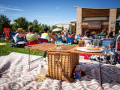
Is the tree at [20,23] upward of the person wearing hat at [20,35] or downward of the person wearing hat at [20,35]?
upward

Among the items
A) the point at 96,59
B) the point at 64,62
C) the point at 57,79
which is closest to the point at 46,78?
the point at 57,79

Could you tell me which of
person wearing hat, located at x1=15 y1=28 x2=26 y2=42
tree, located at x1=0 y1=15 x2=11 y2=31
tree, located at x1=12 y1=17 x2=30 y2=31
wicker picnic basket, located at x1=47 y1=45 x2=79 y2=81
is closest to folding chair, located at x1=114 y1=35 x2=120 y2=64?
wicker picnic basket, located at x1=47 y1=45 x2=79 y2=81

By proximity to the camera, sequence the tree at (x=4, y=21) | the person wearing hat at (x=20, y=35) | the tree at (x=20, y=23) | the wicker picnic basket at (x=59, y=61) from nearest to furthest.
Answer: the wicker picnic basket at (x=59, y=61)
the person wearing hat at (x=20, y=35)
the tree at (x=4, y=21)
the tree at (x=20, y=23)

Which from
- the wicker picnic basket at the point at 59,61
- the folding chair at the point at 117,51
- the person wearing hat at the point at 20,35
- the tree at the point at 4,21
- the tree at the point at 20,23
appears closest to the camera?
the wicker picnic basket at the point at 59,61

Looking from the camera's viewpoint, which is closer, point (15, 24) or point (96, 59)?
point (96, 59)

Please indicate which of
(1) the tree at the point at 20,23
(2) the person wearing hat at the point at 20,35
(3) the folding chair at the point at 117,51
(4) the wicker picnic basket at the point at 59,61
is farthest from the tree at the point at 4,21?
(3) the folding chair at the point at 117,51

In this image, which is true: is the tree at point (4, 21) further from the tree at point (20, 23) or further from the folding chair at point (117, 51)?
the folding chair at point (117, 51)

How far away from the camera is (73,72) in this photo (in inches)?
84.0

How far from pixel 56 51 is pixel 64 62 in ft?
0.90

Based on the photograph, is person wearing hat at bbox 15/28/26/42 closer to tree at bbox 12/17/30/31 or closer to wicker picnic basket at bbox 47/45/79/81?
wicker picnic basket at bbox 47/45/79/81

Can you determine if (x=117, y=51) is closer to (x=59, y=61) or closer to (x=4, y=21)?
(x=59, y=61)

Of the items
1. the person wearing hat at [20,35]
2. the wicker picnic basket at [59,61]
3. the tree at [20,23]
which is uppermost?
the tree at [20,23]

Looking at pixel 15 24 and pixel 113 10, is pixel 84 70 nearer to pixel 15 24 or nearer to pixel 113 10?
pixel 113 10

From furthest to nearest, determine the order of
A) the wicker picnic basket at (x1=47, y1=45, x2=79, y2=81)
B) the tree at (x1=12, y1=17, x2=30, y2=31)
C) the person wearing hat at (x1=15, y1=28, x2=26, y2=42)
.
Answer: the tree at (x1=12, y1=17, x2=30, y2=31) → the person wearing hat at (x1=15, y1=28, x2=26, y2=42) → the wicker picnic basket at (x1=47, y1=45, x2=79, y2=81)
